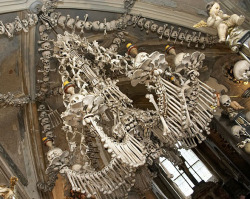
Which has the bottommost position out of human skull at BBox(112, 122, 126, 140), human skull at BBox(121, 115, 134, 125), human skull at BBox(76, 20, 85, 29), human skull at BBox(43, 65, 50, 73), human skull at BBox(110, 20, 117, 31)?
human skull at BBox(112, 122, 126, 140)

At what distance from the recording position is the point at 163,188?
6316mm

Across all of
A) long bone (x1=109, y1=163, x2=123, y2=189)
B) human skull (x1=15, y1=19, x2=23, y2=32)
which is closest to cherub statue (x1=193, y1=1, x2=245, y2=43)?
long bone (x1=109, y1=163, x2=123, y2=189)

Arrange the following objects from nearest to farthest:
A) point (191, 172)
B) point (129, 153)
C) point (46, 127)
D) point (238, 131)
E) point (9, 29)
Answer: point (129, 153)
point (9, 29)
point (238, 131)
point (46, 127)
point (191, 172)

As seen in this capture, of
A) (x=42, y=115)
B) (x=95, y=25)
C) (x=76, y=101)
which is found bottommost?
(x=76, y=101)

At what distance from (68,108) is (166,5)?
252cm

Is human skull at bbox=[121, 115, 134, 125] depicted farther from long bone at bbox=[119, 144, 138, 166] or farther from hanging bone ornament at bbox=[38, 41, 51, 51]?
hanging bone ornament at bbox=[38, 41, 51, 51]

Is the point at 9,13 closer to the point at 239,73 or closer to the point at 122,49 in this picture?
the point at 122,49

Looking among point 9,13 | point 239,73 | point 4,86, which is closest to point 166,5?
point 239,73

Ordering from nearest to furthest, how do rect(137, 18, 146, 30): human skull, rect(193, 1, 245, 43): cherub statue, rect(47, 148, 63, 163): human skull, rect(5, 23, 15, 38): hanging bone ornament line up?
rect(47, 148, 63, 163): human skull, rect(193, 1, 245, 43): cherub statue, rect(5, 23, 15, 38): hanging bone ornament, rect(137, 18, 146, 30): human skull

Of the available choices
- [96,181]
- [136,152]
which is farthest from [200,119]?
[96,181]

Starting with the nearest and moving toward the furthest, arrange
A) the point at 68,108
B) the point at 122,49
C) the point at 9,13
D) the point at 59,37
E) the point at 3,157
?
the point at 68,108 → the point at 59,37 → the point at 9,13 → the point at 3,157 → the point at 122,49

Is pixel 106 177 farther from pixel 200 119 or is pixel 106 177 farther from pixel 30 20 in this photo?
pixel 30 20

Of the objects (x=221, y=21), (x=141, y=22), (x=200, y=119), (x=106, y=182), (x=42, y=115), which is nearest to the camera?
(x=106, y=182)

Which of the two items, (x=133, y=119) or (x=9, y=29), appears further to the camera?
(x=9, y=29)
